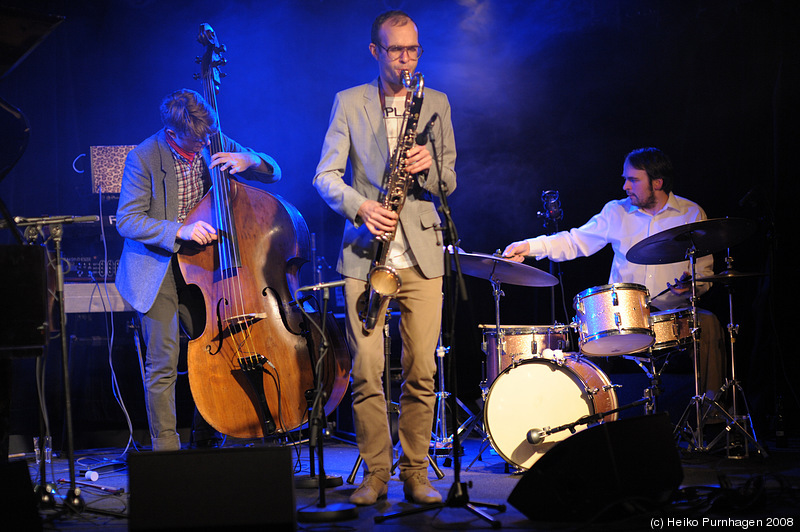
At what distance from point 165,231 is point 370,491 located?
1727 millimetres

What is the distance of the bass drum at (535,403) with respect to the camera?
417 cm

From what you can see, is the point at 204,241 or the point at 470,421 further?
the point at 470,421

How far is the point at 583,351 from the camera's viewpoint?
15.0ft

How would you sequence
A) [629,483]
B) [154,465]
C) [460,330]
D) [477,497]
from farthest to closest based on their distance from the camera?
[460,330]
[477,497]
[629,483]
[154,465]

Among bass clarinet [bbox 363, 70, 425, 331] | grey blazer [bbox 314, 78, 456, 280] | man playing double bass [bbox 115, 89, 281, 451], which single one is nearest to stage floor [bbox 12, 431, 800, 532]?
man playing double bass [bbox 115, 89, 281, 451]

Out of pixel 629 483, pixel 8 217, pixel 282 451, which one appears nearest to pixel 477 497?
pixel 629 483

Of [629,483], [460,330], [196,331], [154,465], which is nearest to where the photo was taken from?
[154,465]

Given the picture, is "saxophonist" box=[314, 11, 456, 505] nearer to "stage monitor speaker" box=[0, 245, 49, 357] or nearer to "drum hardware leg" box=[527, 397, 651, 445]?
"drum hardware leg" box=[527, 397, 651, 445]

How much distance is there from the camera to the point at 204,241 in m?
3.79

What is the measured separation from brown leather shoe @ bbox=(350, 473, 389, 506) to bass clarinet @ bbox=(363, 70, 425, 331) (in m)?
0.67

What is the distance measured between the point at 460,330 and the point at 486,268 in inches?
64.6

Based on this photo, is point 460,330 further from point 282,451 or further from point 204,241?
point 282,451

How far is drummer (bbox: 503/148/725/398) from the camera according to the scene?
5.06m

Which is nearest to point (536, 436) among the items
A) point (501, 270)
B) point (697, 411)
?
point (501, 270)
